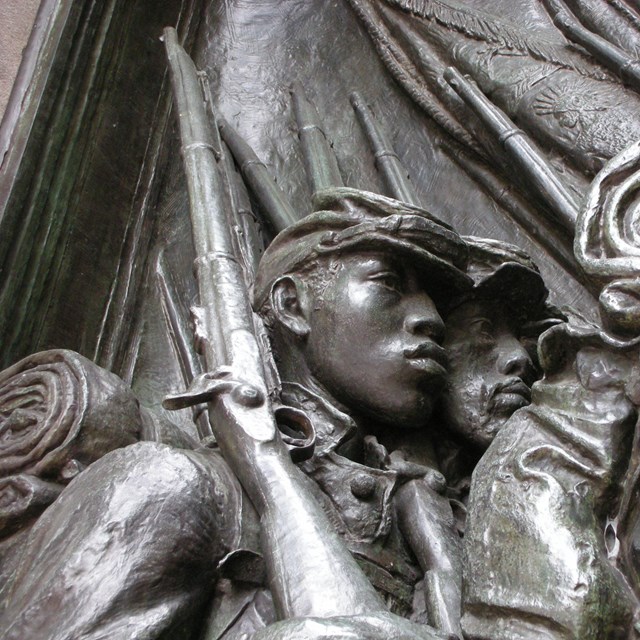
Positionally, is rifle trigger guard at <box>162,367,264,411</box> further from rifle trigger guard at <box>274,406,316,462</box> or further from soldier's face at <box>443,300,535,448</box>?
soldier's face at <box>443,300,535,448</box>

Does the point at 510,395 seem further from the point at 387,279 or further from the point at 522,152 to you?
the point at 522,152

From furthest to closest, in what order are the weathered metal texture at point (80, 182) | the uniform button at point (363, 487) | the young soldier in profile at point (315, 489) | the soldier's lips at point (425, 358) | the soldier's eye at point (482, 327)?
the weathered metal texture at point (80, 182) → the soldier's eye at point (482, 327) → the soldier's lips at point (425, 358) → the uniform button at point (363, 487) → the young soldier in profile at point (315, 489)

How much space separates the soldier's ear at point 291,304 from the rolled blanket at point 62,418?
1.13ft

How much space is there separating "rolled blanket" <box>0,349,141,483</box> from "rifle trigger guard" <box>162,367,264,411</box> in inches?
6.9

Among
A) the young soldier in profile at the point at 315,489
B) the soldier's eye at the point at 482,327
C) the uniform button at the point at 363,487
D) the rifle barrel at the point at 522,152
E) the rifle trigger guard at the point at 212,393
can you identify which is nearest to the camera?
the young soldier in profile at the point at 315,489

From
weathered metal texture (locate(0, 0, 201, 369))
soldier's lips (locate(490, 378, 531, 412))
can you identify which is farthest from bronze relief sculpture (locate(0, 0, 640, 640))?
weathered metal texture (locate(0, 0, 201, 369))

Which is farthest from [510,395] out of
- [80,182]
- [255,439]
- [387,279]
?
[80,182]

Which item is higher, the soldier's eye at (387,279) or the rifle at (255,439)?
the soldier's eye at (387,279)

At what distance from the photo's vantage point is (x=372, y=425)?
179cm

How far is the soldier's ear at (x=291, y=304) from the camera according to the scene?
1.80 meters

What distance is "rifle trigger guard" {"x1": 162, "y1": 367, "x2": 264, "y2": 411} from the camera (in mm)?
1430

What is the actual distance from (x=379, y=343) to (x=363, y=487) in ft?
0.93

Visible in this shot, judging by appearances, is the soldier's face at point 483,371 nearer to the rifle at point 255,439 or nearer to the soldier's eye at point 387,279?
the soldier's eye at point 387,279

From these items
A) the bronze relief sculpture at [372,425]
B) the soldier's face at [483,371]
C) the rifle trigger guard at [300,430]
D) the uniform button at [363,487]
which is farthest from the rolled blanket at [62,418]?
the soldier's face at [483,371]
